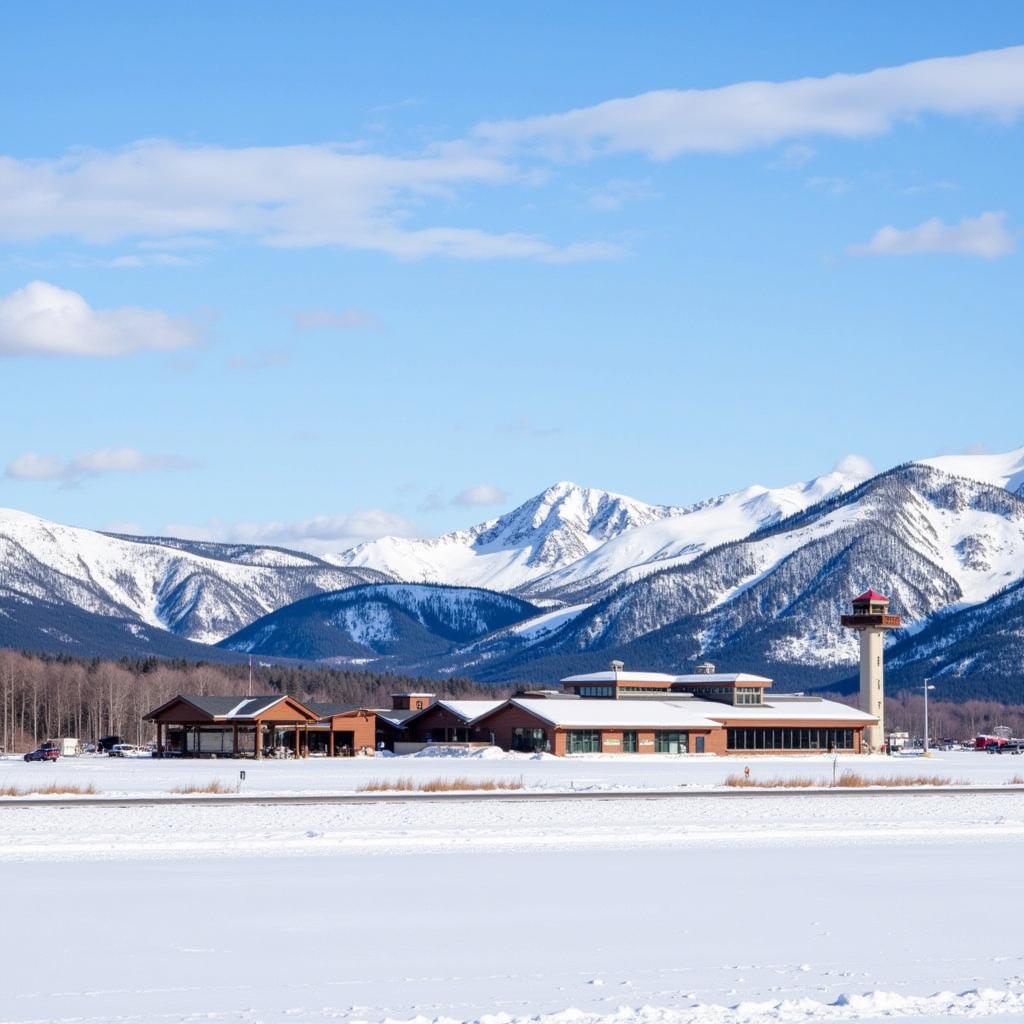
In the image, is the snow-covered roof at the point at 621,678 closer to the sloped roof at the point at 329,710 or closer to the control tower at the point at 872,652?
the control tower at the point at 872,652

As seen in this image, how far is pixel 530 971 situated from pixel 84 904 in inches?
369

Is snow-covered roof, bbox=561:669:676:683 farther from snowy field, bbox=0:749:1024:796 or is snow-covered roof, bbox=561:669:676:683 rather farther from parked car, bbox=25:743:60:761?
parked car, bbox=25:743:60:761

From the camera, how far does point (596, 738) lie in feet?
385

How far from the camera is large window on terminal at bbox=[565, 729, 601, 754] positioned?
116438 millimetres

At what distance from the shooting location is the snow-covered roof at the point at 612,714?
4606 inches

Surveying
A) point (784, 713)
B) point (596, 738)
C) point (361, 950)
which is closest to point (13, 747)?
point (596, 738)

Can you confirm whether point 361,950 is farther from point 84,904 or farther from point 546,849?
point 546,849

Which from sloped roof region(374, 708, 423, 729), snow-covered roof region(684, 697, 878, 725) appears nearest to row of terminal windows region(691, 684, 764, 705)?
snow-covered roof region(684, 697, 878, 725)

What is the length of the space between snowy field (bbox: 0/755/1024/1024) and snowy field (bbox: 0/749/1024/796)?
2056 centimetres

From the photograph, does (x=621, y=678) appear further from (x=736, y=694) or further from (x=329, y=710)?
(x=329, y=710)

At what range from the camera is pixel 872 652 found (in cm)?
14638

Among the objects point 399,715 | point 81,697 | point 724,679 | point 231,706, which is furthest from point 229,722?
point 81,697

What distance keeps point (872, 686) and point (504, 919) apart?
119 metres

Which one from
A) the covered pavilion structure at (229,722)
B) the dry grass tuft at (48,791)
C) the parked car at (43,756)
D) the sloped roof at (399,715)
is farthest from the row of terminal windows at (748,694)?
the dry grass tuft at (48,791)
